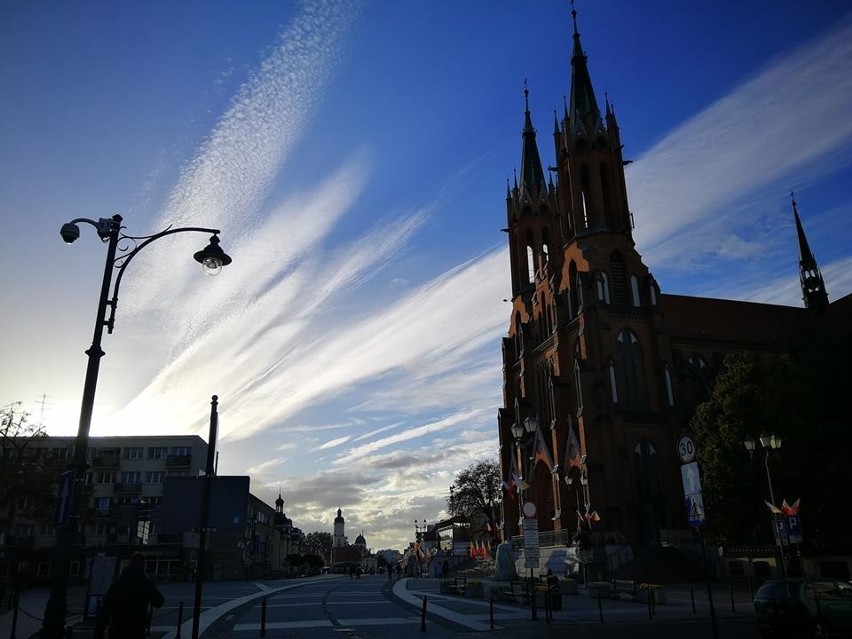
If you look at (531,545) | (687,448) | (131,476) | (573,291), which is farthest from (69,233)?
(131,476)

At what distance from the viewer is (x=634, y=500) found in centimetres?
4438

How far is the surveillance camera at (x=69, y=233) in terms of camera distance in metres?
11.1

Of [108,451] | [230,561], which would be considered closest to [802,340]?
[230,561]

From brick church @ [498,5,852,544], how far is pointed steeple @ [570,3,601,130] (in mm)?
126

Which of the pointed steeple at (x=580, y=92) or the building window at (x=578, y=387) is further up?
the pointed steeple at (x=580, y=92)

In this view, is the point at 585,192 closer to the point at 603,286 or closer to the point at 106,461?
the point at 603,286

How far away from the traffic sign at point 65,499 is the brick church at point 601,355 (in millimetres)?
32187

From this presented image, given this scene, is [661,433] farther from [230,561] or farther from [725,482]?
[230,561]

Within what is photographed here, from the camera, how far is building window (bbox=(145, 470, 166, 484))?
2776 inches

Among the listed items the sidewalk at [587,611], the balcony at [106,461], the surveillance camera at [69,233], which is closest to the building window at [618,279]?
the sidewalk at [587,611]

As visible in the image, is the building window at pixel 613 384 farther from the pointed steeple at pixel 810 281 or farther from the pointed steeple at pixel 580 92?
the pointed steeple at pixel 810 281

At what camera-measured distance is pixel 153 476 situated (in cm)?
7088

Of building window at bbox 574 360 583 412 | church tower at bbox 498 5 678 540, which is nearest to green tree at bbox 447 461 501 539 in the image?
church tower at bbox 498 5 678 540

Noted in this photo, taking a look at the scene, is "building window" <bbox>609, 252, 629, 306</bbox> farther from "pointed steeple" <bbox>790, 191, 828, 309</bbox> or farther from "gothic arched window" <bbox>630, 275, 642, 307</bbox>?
"pointed steeple" <bbox>790, 191, 828, 309</bbox>
